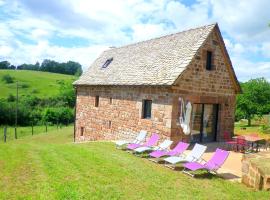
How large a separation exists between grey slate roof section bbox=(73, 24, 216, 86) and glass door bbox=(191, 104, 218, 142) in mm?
2718

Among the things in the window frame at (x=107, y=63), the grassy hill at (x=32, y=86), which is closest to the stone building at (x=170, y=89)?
the window frame at (x=107, y=63)

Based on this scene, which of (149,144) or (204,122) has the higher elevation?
(204,122)

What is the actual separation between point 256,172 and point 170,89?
7.21 metres

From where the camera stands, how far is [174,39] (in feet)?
67.5

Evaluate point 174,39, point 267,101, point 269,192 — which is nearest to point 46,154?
point 269,192

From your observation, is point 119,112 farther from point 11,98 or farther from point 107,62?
point 11,98

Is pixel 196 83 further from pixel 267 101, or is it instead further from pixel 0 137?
pixel 0 137

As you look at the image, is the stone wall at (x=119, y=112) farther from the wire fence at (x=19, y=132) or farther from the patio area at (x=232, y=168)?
the wire fence at (x=19, y=132)

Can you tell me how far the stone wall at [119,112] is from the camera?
17.2 metres

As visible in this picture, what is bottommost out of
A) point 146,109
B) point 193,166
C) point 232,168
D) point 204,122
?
point 232,168

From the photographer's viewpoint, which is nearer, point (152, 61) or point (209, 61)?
point (209, 61)

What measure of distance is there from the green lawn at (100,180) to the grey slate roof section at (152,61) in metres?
5.58

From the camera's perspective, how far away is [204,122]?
62.7 ft

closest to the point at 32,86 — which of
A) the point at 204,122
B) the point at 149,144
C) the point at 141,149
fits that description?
the point at 204,122
